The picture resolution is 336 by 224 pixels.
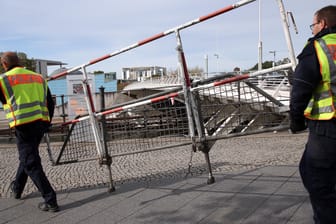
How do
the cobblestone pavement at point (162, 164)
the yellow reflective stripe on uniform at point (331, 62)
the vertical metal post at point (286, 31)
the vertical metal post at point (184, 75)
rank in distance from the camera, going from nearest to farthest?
the yellow reflective stripe on uniform at point (331, 62) < the vertical metal post at point (286, 31) < the vertical metal post at point (184, 75) < the cobblestone pavement at point (162, 164)

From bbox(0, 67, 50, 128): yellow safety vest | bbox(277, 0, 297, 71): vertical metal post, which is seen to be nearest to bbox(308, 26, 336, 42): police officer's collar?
bbox(277, 0, 297, 71): vertical metal post

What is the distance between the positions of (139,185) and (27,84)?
2112mm

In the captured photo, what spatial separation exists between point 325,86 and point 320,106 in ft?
0.50

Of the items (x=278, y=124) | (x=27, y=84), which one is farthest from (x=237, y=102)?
(x=27, y=84)

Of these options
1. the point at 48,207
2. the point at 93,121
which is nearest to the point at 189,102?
the point at 93,121

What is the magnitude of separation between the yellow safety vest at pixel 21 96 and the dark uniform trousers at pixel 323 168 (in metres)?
3.04

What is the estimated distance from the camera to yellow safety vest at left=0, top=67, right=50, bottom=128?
156 inches

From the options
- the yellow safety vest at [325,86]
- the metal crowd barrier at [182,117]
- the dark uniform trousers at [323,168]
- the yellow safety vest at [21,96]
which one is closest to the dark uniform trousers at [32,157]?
the yellow safety vest at [21,96]

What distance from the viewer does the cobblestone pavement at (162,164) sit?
5.58 metres

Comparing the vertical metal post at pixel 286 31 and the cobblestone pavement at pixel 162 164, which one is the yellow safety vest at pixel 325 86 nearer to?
the vertical metal post at pixel 286 31

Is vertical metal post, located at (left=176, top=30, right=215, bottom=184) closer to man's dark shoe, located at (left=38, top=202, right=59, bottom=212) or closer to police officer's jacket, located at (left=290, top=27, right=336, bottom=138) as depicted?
police officer's jacket, located at (left=290, top=27, right=336, bottom=138)

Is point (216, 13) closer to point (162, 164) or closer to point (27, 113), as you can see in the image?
point (27, 113)

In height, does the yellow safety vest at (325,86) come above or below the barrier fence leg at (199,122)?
above

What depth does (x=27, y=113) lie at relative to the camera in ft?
13.1
